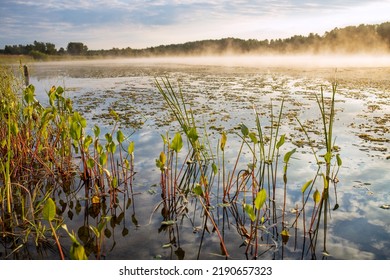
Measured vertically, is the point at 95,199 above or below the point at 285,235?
above

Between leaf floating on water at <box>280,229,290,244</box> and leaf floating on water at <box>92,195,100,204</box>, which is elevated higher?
leaf floating on water at <box>92,195,100,204</box>

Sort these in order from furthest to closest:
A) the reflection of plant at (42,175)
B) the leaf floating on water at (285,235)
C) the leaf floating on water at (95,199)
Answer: the leaf floating on water at (95,199)
the reflection of plant at (42,175)
the leaf floating on water at (285,235)

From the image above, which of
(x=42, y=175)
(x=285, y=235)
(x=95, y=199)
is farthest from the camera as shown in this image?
(x=42, y=175)

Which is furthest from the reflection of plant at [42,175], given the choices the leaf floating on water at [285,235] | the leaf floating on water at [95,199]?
the leaf floating on water at [285,235]

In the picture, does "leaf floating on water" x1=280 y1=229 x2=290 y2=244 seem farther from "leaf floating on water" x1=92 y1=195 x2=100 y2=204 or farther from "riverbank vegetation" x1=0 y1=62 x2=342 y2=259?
"leaf floating on water" x1=92 y1=195 x2=100 y2=204

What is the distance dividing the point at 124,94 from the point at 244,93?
4.42 m

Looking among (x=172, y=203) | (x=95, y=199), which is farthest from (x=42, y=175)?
(x=172, y=203)

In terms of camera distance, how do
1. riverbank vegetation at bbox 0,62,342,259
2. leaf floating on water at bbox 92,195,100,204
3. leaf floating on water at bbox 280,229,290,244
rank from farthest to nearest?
leaf floating on water at bbox 92,195,100,204
leaf floating on water at bbox 280,229,290,244
riverbank vegetation at bbox 0,62,342,259

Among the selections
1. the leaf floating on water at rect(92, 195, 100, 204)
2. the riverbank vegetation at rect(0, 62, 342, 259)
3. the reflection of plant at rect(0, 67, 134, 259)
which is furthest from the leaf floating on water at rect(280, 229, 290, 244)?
the leaf floating on water at rect(92, 195, 100, 204)

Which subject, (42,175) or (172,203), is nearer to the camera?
(172,203)

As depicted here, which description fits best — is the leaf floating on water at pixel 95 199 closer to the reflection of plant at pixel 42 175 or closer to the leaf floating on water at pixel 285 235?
the reflection of plant at pixel 42 175

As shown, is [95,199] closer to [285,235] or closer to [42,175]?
[42,175]
